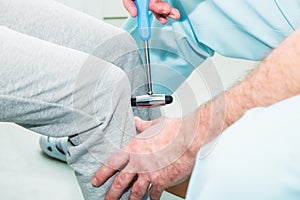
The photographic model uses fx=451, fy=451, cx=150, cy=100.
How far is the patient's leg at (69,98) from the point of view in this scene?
0.58 meters

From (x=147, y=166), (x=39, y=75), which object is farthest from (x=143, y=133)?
(x=39, y=75)

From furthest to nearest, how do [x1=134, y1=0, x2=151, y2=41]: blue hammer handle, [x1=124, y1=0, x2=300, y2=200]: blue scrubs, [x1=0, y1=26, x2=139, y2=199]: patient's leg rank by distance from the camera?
[x1=134, y1=0, x2=151, y2=41]: blue hammer handle < [x1=0, y1=26, x2=139, y2=199]: patient's leg < [x1=124, y1=0, x2=300, y2=200]: blue scrubs

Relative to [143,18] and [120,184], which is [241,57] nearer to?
[143,18]

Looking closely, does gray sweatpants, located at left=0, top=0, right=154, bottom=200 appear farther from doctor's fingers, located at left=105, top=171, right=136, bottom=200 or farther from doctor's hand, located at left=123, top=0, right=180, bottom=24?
doctor's hand, located at left=123, top=0, right=180, bottom=24

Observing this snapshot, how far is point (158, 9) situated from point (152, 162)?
29cm

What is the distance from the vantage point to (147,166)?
625 mm

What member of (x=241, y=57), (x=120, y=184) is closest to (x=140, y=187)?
(x=120, y=184)

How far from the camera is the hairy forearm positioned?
51 cm

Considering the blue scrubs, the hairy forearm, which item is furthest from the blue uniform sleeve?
the hairy forearm

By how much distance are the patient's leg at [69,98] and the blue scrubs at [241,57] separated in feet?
0.56

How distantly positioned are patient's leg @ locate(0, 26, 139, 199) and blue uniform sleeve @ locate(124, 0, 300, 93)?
8.3 inches

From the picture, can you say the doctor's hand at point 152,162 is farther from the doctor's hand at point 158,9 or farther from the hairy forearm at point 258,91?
the doctor's hand at point 158,9

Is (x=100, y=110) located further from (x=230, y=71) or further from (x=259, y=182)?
(x=230, y=71)

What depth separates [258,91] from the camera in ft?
1.76
